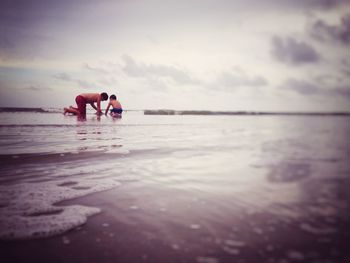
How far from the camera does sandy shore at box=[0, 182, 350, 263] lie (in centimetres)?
144

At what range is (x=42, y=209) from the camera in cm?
215

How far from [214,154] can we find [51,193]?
3063 millimetres

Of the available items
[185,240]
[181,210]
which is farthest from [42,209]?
[185,240]

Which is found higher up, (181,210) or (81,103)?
(81,103)

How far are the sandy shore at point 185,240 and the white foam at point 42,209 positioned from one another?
0.12 meters

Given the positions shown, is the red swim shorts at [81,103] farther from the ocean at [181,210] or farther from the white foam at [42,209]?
the white foam at [42,209]

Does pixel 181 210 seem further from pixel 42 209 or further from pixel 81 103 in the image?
pixel 81 103

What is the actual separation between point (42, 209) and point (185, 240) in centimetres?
134

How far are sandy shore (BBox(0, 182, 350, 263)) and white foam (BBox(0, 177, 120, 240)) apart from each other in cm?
12

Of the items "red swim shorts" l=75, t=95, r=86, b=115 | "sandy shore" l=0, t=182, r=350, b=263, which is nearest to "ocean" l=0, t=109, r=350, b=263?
"sandy shore" l=0, t=182, r=350, b=263

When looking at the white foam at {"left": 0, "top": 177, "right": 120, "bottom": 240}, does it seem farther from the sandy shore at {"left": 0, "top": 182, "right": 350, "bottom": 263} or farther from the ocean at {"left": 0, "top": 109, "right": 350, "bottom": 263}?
the sandy shore at {"left": 0, "top": 182, "right": 350, "bottom": 263}

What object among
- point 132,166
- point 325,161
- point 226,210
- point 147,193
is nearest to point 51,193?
point 147,193

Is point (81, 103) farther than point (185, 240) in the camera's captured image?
Yes

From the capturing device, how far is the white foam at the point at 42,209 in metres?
1.79
